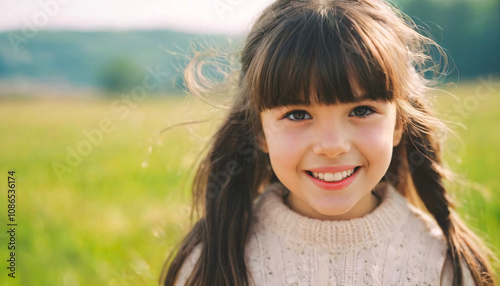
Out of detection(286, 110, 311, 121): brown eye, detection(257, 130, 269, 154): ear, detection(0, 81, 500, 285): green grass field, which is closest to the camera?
detection(286, 110, 311, 121): brown eye

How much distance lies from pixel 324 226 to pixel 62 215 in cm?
240

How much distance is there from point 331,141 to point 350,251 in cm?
51

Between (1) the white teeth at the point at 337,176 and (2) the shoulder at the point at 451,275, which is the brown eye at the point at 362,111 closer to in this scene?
(1) the white teeth at the point at 337,176

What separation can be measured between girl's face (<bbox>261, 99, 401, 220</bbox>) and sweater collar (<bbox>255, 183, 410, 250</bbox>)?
0.39 feet

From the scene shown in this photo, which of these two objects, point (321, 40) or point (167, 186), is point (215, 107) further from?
point (167, 186)

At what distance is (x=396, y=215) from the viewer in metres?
2.08

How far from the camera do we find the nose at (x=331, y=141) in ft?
5.76

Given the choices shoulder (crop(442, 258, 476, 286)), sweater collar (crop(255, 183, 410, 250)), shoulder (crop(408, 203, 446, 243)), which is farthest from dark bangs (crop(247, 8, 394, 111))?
shoulder (crop(442, 258, 476, 286))

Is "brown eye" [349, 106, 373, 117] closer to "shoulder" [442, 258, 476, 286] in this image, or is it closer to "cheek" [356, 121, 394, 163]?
"cheek" [356, 121, 394, 163]

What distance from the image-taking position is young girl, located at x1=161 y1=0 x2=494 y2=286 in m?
1.77

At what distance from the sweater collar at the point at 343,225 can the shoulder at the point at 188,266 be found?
0.30 metres

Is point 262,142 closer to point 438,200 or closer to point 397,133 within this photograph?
point 397,133

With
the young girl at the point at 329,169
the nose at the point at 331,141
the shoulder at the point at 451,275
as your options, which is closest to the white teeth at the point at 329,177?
the young girl at the point at 329,169

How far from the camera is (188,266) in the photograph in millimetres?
2166
